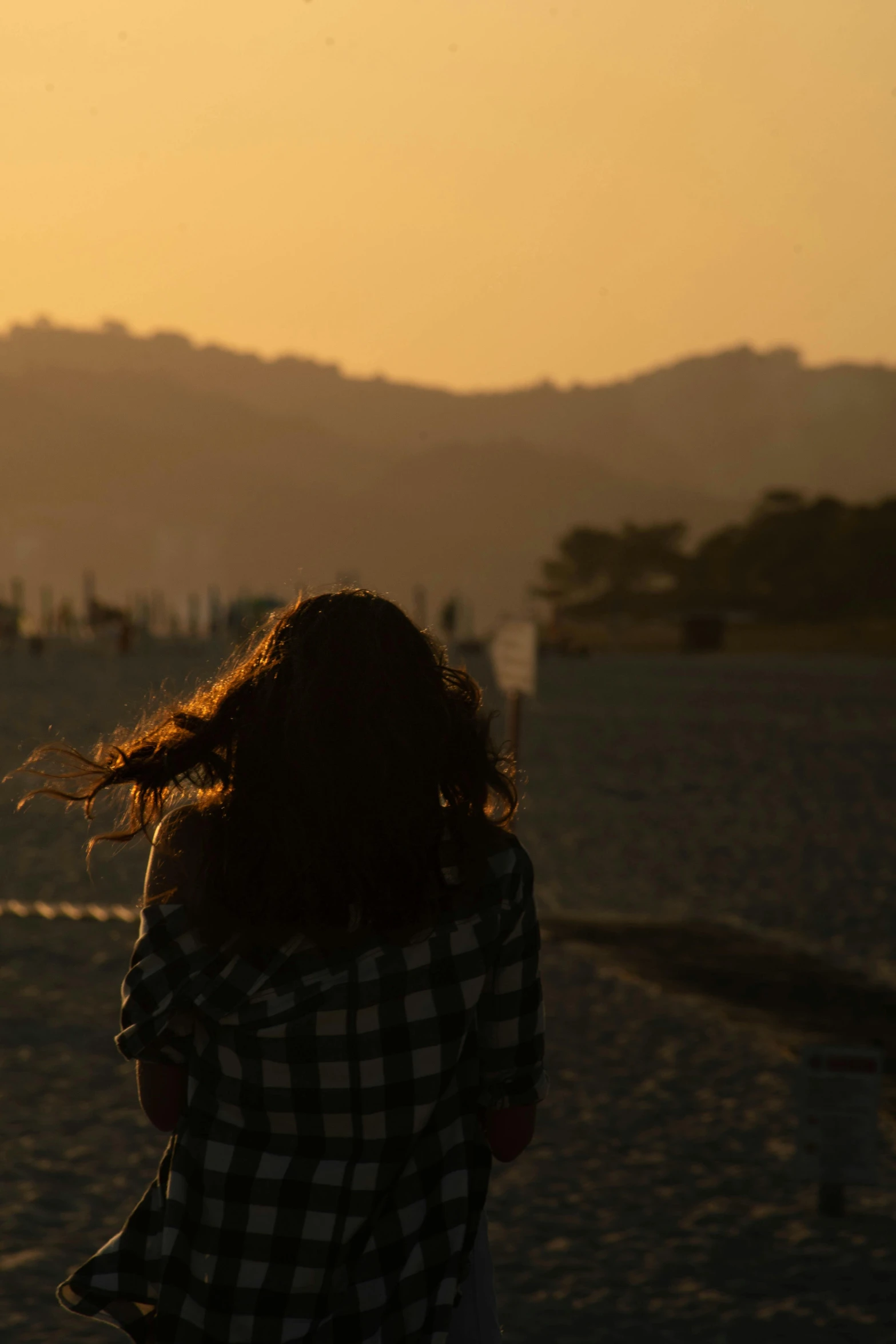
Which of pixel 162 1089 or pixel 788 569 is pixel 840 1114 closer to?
pixel 162 1089

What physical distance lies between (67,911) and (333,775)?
7.03 metres

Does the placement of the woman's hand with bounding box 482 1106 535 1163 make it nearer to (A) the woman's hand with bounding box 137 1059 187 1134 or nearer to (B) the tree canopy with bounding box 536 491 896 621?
(A) the woman's hand with bounding box 137 1059 187 1134

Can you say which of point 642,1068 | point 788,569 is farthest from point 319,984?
point 788,569

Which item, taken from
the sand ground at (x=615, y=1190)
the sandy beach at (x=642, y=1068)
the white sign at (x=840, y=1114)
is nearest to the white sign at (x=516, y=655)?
the sandy beach at (x=642, y=1068)

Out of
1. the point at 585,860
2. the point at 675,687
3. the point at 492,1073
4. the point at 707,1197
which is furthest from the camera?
the point at 675,687

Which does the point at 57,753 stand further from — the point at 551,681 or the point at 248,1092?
the point at 551,681

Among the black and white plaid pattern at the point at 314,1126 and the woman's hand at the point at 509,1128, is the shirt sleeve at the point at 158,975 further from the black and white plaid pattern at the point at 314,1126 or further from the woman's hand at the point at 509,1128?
the woman's hand at the point at 509,1128

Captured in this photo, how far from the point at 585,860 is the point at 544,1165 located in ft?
19.3

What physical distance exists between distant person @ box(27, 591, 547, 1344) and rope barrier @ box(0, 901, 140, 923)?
644cm

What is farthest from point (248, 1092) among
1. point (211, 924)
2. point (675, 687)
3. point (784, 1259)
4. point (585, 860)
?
point (675, 687)

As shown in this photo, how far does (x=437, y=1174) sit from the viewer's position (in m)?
1.81

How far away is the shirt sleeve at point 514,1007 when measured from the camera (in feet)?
5.88

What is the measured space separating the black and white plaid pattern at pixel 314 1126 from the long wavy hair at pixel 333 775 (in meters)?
0.06

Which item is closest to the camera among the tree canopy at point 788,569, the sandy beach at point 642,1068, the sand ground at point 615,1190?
the sand ground at point 615,1190
